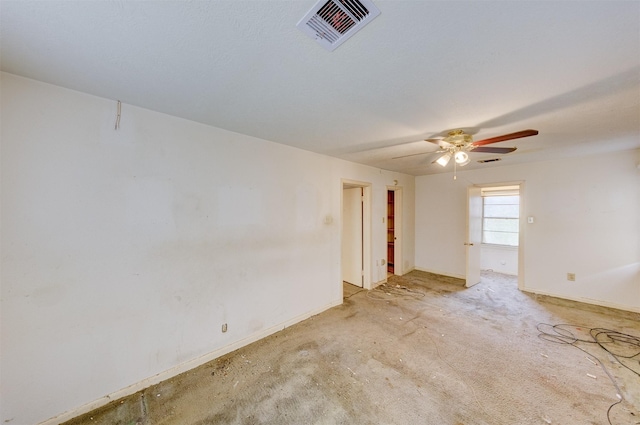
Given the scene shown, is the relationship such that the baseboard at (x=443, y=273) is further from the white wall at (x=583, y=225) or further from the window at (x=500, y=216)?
the window at (x=500, y=216)

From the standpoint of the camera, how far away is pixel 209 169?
2.36m

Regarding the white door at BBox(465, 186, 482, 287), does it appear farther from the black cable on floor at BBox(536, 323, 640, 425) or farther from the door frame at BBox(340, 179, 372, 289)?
the door frame at BBox(340, 179, 372, 289)

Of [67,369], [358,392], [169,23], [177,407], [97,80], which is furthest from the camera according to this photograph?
[358,392]

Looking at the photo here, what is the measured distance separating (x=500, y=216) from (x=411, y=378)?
17.6 ft

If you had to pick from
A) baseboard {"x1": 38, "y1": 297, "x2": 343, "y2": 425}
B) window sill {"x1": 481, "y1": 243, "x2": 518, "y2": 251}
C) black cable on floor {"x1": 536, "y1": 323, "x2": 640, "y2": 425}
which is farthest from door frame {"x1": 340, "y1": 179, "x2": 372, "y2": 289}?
window sill {"x1": 481, "y1": 243, "x2": 518, "y2": 251}

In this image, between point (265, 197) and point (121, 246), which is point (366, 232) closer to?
point (265, 197)

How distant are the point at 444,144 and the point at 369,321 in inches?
96.8

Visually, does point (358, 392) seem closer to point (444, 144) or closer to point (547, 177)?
point (444, 144)

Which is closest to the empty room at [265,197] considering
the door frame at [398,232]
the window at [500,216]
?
the door frame at [398,232]

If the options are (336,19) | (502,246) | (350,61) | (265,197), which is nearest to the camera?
(336,19)

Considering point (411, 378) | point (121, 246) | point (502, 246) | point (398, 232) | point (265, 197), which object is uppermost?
point (265, 197)

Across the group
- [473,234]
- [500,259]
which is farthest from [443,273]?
[500,259]

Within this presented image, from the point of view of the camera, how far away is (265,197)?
2.79 m

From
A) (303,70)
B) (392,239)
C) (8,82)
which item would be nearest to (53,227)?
(8,82)
